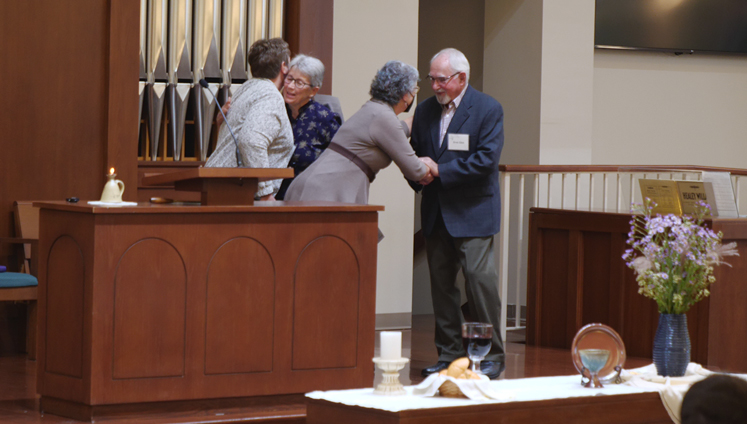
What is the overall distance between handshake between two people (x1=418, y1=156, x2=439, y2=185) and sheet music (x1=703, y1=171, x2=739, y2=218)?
136cm

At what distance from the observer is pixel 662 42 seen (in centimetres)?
845

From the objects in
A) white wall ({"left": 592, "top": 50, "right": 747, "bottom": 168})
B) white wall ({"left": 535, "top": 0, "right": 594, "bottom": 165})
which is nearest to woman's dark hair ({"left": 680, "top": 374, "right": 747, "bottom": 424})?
white wall ({"left": 535, "top": 0, "right": 594, "bottom": 165})

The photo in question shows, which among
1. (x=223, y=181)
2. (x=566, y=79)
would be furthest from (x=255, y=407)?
(x=566, y=79)

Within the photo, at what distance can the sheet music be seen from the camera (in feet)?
15.6

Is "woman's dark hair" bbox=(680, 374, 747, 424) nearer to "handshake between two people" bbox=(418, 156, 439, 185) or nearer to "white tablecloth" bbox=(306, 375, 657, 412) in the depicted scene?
"white tablecloth" bbox=(306, 375, 657, 412)

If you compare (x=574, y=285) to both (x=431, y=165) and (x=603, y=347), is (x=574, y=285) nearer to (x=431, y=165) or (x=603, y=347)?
(x=431, y=165)

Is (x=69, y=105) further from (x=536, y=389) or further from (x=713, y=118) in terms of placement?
(x=713, y=118)

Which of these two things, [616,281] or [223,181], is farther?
[616,281]

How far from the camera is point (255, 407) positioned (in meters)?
3.65

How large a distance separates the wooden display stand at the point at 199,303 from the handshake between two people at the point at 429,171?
60cm

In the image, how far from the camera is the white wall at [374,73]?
6.32 m

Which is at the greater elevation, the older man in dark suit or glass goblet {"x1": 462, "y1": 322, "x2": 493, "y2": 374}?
the older man in dark suit

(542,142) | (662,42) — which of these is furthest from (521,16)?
(662,42)

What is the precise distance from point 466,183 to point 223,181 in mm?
1223
